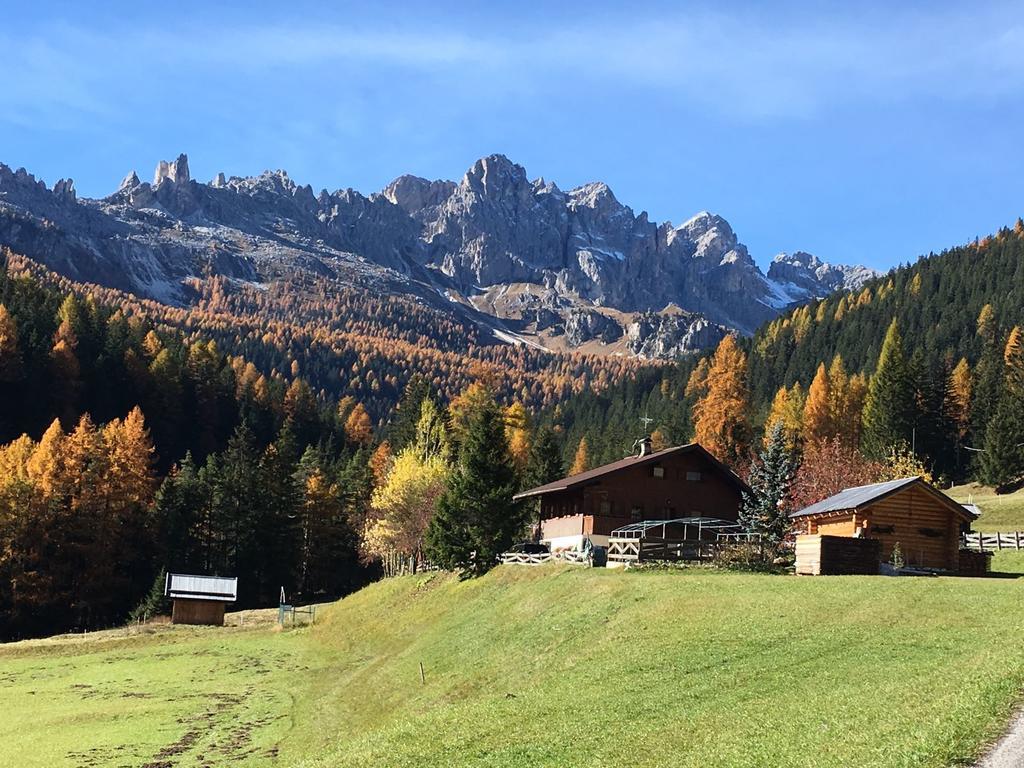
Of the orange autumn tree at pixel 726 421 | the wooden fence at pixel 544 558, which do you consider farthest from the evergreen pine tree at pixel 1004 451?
the wooden fence at pixel 544 558

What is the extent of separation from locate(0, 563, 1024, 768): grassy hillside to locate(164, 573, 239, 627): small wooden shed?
1790 centimetres

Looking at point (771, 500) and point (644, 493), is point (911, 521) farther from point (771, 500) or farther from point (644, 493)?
point (644, 493)

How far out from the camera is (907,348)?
159250mm

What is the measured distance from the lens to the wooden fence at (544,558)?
50062 mm

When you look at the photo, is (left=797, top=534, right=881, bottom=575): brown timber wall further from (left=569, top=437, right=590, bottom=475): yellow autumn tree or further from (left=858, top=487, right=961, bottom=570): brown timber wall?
(left=569, top=437, right=590, bottom=475): yellow autumn tree

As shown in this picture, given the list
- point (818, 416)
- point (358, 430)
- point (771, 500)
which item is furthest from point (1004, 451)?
point (358, 430)

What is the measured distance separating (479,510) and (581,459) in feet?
265

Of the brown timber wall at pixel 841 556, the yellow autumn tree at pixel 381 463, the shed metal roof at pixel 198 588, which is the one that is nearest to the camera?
the brown timber wall at pixel 841 556

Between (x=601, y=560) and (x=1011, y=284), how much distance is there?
155 metres

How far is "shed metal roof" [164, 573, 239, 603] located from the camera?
7481cm

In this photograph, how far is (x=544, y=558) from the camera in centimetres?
5381

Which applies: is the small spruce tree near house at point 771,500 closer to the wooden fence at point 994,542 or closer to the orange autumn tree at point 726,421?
the wooden fence at point 994,542

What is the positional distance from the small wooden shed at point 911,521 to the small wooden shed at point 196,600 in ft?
163

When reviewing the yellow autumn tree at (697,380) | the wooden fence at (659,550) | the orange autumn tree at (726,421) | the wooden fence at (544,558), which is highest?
the yellow autumn tree at (697,380)
